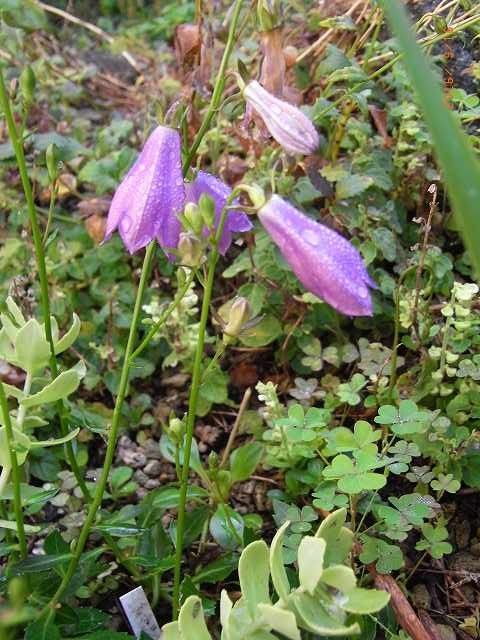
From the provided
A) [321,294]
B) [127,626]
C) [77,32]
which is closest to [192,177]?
[321,294]

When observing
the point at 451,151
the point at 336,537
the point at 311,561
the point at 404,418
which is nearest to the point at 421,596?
the point at 404,418

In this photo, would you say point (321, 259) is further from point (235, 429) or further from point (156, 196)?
point (235, 429)

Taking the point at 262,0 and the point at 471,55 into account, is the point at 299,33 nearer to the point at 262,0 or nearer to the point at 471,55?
the point at 471,55


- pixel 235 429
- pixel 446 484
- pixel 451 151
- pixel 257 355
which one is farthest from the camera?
pixel 257 355

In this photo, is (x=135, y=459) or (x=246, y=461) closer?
(x=246, y=461)

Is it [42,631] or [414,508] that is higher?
[42,631]

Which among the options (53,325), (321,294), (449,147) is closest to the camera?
(449,147)
